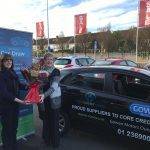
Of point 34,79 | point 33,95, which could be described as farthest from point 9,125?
point 34,79

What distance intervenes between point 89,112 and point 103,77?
72 centimetres

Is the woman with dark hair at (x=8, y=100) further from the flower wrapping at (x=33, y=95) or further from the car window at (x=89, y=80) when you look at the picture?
the car window at (x=89, y=80)

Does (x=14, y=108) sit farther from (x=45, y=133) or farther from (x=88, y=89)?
(x=88, y=89)

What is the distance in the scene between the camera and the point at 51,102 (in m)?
5.30

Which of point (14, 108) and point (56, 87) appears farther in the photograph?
point (56, 87)

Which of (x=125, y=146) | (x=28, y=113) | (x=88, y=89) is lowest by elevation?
(x=125, y=146)

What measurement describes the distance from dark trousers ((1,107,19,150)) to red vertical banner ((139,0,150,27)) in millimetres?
22421

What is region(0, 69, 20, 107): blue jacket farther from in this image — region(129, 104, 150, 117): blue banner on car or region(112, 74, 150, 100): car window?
region(129, 104, 150, 117): blue banner on car

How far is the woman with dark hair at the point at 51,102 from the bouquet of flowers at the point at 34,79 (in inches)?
4.4

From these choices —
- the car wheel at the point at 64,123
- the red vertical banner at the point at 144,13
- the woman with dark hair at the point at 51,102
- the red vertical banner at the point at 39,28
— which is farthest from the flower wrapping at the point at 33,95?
the red vertical banner at the point at 39,28

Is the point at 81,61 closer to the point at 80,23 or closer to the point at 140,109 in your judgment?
the point at 140,109

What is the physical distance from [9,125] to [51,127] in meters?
0.93

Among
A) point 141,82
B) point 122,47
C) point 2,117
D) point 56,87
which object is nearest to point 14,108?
point 2,117

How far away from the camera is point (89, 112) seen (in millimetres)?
5625
